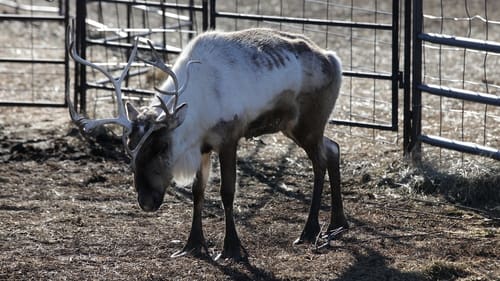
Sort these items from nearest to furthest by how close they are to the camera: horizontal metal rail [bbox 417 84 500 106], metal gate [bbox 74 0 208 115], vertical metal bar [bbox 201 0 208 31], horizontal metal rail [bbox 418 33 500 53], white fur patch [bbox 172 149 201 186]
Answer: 1. white fur patch [bbox 172 149 201 186]
2. horizontal metal rail [bbox 418 33 500 53]
3. horizontal metal rail [bbox 417 84 500 106]
4. vertical metal bar [bbox 201 0 208 31]
5. metal gate [bbox 74 0 208 115]

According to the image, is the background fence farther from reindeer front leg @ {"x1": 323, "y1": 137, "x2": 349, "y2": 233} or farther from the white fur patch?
the white fur patch

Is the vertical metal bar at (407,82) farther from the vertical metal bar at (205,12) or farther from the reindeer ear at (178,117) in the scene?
the reindeer ear at (178,117)

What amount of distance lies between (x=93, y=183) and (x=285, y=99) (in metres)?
2.38

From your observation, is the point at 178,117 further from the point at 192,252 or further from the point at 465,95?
the point at 465,95

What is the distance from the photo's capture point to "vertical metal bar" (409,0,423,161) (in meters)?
9.04

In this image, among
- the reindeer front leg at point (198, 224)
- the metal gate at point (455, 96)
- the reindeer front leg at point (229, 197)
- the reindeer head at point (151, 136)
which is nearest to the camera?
the reindeer head at point (151, 136)

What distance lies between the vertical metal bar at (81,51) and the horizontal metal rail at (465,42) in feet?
11.9

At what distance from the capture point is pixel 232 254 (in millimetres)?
6812

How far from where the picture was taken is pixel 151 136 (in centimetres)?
652

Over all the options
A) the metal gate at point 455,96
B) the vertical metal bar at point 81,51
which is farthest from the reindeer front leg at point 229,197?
the vertical metal bar at point 81,51

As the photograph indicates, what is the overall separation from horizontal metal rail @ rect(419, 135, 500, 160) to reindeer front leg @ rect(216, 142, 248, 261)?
2.48 m

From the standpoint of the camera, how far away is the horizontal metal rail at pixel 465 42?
820cm

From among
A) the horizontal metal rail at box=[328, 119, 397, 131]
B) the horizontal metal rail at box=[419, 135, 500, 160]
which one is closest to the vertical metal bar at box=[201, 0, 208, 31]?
the horizontal metal rail at box=[328, 119, 397, 131]

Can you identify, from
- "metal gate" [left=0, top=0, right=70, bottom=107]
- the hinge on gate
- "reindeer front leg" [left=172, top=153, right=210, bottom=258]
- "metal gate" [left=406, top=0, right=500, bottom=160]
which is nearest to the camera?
"reindeer front leg" [left=172, top=153, right=210, bottom=258]
